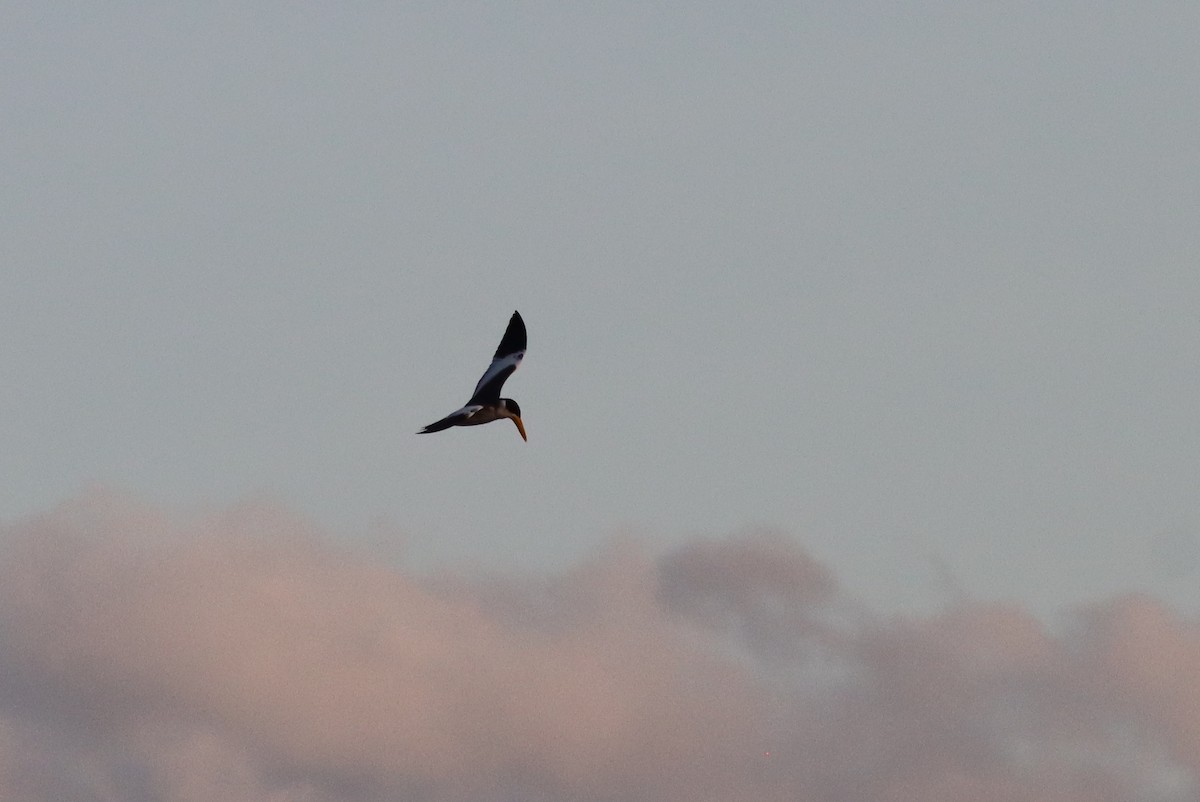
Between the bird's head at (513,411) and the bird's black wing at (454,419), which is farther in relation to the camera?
the bird's head at (513,411)

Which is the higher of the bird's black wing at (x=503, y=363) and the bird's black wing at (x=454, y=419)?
the bird's black wing at (x=503, y=363)

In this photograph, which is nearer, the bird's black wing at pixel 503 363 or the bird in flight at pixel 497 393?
the bird in flight at pixel 497 393

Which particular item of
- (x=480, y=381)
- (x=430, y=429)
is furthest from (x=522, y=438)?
(x=430, y=429)

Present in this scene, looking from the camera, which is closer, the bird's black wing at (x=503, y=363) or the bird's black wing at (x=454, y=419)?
the bird's black wing at (x=454, y=419)

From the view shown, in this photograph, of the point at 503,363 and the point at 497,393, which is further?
the point at 503,363

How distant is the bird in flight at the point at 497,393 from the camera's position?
44.8 meters

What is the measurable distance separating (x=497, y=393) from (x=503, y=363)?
2260 millimetres

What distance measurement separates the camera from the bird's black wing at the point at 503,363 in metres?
47.7

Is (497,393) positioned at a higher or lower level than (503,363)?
lower

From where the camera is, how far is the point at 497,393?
47.8m

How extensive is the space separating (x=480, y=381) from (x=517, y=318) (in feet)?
10.7

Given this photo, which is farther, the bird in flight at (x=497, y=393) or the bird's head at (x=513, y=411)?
the bird's head at (x=513, y=411)

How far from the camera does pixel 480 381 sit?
161 feet

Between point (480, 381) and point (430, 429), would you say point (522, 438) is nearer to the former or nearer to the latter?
point (480, 381)
